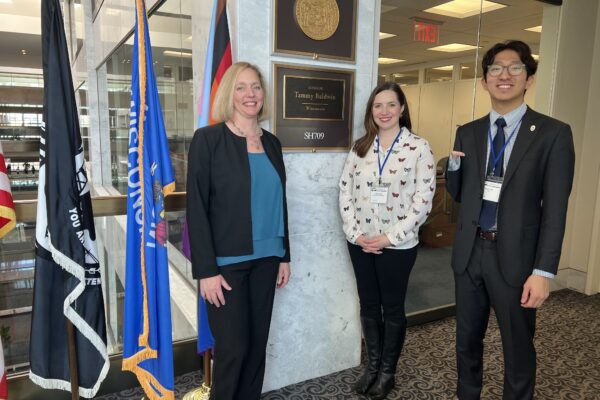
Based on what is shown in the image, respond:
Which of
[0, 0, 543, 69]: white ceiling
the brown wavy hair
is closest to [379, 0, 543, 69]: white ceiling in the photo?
[0, 0, 543, 69]: white ceiling

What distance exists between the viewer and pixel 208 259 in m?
1.81

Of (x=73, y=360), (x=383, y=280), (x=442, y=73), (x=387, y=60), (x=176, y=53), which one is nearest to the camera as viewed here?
(x=73, y=360)

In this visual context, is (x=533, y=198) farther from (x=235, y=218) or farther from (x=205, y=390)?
(x=205, y=390)

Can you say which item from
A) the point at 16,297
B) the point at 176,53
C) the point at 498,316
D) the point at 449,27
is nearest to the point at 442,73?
the point at 449,27

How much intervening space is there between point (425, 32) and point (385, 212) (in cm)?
170

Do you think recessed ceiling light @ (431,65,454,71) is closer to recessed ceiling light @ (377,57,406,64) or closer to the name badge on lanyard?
recessed ceiling light @ (377,57,406,64)

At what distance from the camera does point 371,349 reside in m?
2.49

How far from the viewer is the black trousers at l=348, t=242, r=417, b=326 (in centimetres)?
227

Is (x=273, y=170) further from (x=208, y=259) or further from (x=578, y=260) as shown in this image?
(x=578, y=260)

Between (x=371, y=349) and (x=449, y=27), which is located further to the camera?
(x=449, y=27)

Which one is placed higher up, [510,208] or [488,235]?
[510,208]

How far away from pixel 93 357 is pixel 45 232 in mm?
659

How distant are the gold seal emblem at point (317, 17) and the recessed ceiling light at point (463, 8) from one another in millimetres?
1158

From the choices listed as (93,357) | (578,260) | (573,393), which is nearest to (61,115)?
(93,357)
